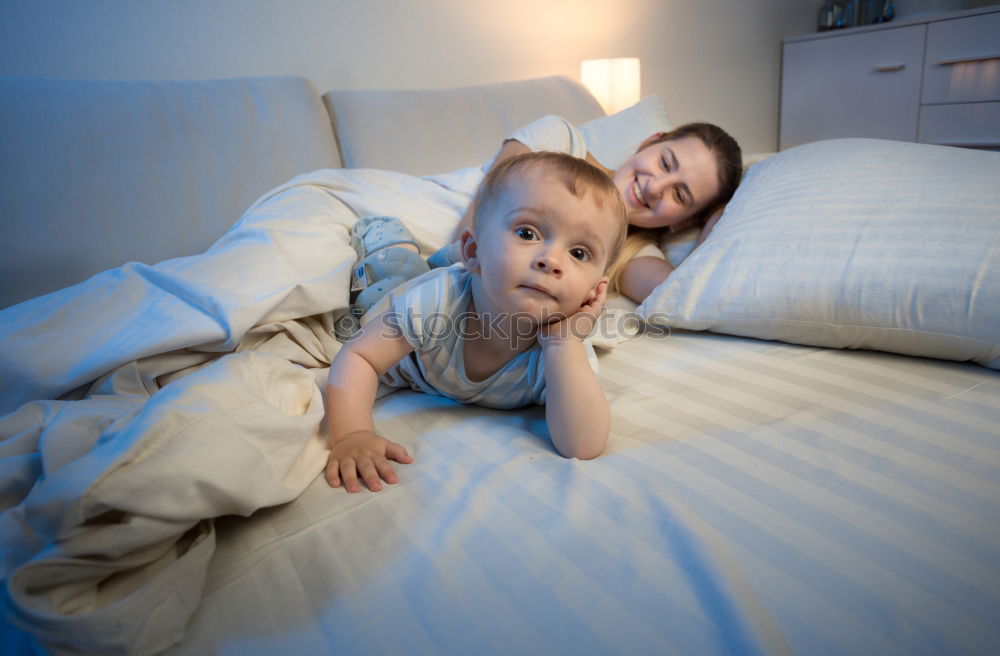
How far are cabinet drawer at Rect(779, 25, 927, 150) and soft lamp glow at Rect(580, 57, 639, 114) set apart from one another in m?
1.29

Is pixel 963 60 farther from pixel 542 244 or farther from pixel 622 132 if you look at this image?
pixel 542 244

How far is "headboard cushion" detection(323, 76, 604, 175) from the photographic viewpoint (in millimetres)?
1529

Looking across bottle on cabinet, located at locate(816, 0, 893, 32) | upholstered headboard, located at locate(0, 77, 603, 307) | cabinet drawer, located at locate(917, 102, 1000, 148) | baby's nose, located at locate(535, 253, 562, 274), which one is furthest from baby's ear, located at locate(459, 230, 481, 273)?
bottle on cabinet, located at locate(816, 0, 893, 32)

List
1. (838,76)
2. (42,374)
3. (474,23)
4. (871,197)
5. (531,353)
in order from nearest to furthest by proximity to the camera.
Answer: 1. (42,374)
2. (531,353)
3. (871,197)
4. (474,23)
5. (838,76)

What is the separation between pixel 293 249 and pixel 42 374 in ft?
1.23

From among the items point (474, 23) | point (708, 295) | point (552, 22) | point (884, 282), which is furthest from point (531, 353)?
point (552, 22)

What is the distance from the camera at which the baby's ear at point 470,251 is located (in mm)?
715

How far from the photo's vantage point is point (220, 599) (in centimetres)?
45

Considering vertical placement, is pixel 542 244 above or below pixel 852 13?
below

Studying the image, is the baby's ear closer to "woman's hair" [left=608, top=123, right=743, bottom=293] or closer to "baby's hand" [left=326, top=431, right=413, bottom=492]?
"baby's hand" [left=326, top=431, right=413, bottom=492]

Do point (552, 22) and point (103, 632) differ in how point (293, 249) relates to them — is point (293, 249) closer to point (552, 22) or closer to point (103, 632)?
point (103, 632)

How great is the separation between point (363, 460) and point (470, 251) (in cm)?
29

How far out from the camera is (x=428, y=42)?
198 cm

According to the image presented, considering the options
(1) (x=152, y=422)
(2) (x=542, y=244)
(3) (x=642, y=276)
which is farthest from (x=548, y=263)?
(3) (x=642, y=276)
